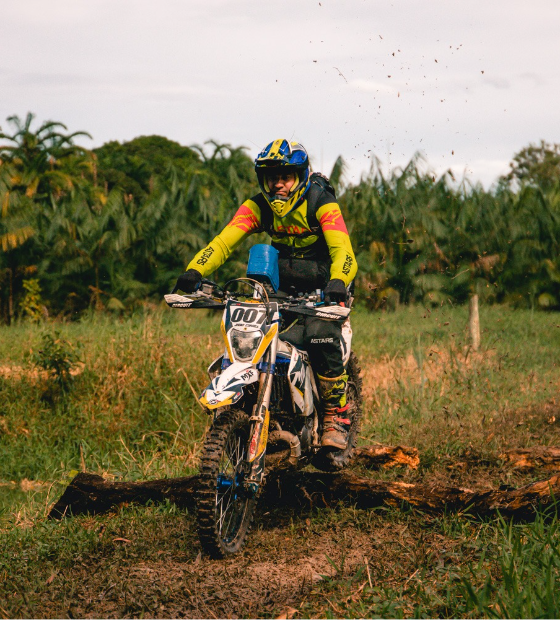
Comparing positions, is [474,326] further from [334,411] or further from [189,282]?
[189,282]

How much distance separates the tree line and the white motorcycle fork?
1106 centimetres

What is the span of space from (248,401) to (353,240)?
1492cm

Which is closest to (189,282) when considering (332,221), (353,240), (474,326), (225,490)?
(332,221)

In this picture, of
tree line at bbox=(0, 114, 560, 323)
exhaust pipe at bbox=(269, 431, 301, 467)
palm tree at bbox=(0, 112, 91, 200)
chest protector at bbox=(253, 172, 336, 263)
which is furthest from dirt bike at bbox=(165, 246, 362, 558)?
palm tree at bbox=(0, 112, 91, 200)

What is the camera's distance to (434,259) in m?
17.2

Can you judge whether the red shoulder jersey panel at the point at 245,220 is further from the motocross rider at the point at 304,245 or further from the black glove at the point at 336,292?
the black glove at the point at 336,292

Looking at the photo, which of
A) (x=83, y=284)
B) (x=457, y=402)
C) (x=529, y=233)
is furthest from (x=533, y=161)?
(x=457, y=402)

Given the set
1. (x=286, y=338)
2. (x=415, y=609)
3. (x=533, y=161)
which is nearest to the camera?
(x=415, y=609)

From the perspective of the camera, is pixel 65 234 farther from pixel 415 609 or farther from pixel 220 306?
pixel 415 609

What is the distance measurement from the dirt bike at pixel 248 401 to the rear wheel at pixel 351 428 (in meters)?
0.42

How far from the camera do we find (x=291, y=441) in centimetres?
477

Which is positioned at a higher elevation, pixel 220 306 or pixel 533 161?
pixel 533 161

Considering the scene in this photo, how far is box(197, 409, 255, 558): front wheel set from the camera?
409 cm

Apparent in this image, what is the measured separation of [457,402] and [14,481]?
5.79m
